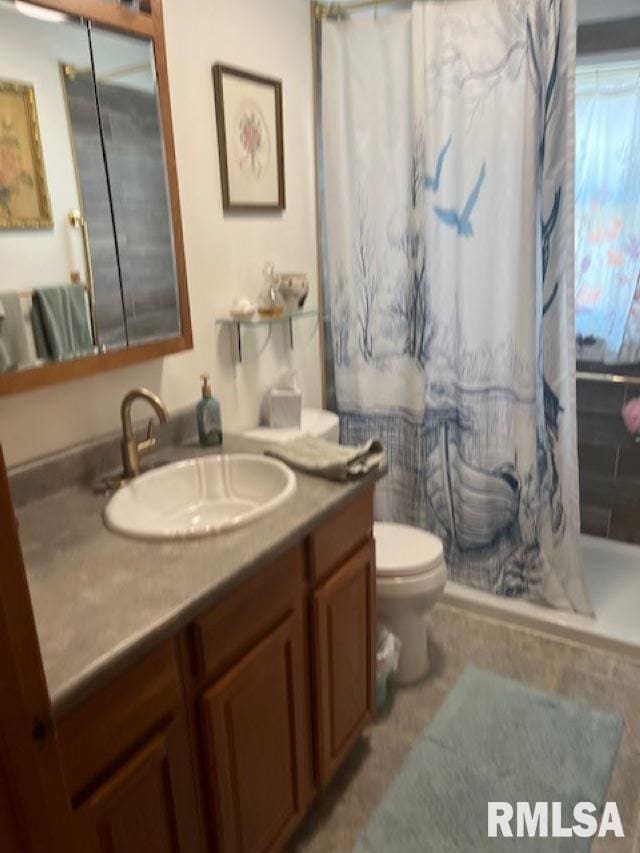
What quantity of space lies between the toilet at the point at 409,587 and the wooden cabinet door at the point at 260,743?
22.9 inches

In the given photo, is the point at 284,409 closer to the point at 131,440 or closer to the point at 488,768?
the point at 131,440

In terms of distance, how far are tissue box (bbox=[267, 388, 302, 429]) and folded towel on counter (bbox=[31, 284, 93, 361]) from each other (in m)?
0.73

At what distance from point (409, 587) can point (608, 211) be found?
1.74m

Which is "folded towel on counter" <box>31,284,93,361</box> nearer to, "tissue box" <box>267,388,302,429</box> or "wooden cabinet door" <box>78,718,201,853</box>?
"tissue box" <box>267,388,302,429</box>

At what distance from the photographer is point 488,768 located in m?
1.78

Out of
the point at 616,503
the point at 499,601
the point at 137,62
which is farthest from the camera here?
the point at 616,503

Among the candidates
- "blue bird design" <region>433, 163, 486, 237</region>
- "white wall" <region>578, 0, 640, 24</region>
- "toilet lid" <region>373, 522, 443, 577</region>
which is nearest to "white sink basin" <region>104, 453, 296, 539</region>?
"toilet lid" <region>373, 522, 443, 577</region>

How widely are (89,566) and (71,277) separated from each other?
2.28ft

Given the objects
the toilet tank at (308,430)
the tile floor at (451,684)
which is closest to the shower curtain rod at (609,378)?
the tile floor at (451,684)

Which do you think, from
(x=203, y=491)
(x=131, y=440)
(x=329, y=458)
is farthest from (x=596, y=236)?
(x=131, y=440)

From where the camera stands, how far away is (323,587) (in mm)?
1481

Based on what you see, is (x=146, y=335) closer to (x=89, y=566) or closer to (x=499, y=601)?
(x=89, y=566)

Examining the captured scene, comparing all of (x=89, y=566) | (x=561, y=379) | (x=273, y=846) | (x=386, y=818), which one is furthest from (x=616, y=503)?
(x=89, y=566)

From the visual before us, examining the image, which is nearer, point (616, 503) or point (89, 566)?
point (89, 566)
